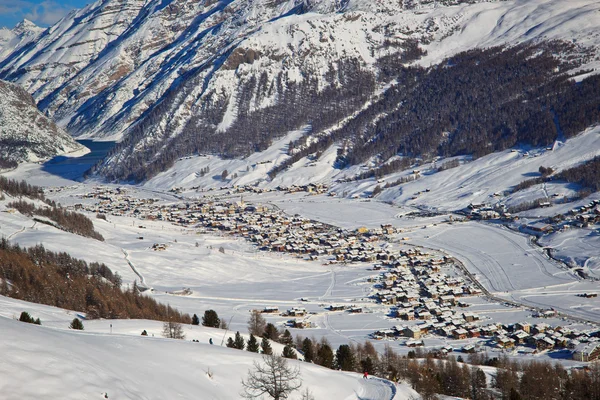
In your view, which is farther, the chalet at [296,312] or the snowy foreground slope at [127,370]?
the chalet at [296,312]

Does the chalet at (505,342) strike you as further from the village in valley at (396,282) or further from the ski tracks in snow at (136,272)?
the ski tracks in snow at (136,272)

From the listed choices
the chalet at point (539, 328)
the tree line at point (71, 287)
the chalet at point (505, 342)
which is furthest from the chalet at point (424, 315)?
the tree line at point (71, 287)

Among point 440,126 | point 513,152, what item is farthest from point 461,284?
point 440,126

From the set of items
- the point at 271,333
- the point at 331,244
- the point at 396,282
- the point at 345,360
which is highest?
the point at 331,244

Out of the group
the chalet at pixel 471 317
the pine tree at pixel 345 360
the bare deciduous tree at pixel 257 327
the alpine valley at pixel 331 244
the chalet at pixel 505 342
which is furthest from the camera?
the chalet at pixel 471 317

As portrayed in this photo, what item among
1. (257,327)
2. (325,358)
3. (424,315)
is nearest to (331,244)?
(424,315)

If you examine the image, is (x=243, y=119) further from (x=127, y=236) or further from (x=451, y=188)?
(x=127, y=236)

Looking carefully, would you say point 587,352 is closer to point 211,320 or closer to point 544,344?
point 544,344
